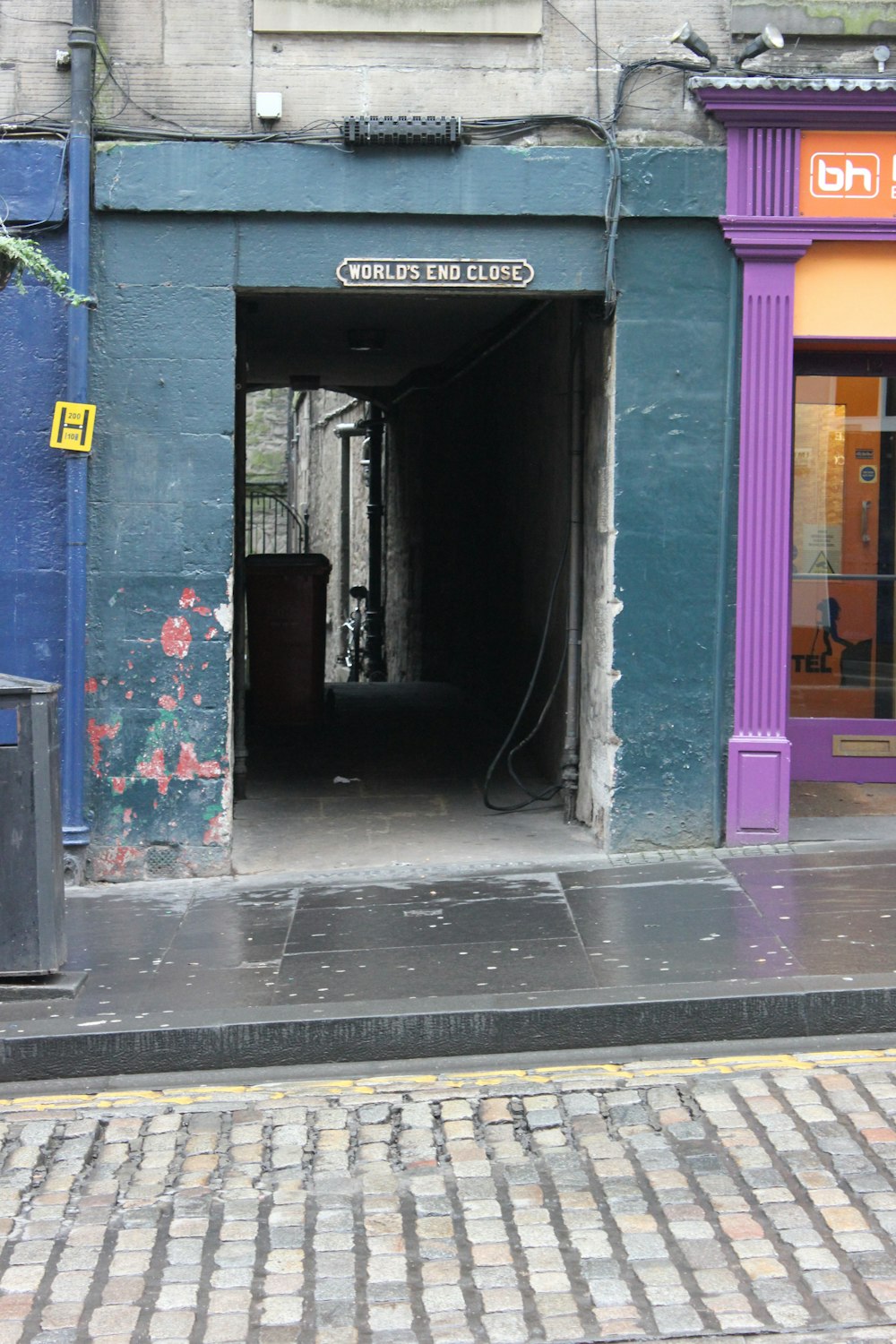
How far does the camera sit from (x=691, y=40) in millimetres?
8133

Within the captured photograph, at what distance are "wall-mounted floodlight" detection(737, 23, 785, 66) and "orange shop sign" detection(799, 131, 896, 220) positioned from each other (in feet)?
1.64

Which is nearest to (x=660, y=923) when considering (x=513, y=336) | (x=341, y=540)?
(x=513, y=336)

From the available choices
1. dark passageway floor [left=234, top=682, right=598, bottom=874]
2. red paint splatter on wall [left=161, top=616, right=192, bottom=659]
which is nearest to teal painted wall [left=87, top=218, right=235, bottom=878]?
red paint splatter on wall [left=161, top=616, right=192, bottom=659]

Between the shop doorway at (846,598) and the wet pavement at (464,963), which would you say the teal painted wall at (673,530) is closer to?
the wet pavement at (464,963)

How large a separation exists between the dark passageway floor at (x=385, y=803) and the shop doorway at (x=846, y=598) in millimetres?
1779

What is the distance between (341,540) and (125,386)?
626 inches

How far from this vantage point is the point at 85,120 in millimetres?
7941

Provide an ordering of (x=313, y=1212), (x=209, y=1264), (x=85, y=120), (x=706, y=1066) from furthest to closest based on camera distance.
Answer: (x=85, y=120) → (x=706, y=1066) → (x=313, y=1212) → (x=209, y=1264)

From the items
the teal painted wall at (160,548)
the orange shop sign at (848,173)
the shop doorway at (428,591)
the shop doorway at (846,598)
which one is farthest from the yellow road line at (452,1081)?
the orange shop sign at (848,173)

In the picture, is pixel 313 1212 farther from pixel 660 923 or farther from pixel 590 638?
pixel 590 638

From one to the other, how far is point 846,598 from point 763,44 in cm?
341

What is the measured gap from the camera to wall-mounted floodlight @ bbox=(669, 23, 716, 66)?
8.12 meters

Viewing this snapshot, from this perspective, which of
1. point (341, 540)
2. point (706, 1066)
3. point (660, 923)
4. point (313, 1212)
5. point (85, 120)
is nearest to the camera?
point (313, 1212)

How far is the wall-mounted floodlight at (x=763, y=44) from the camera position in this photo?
26.7ft
